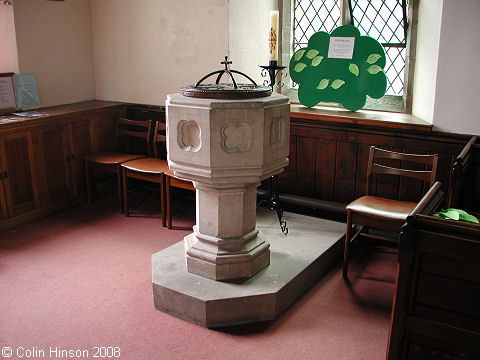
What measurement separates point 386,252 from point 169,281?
5.78ft

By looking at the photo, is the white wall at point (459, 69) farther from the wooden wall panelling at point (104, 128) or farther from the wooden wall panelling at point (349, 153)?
the wooden wall panelling at point (104, 128)

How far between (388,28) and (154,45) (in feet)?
6.90

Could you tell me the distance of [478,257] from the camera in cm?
198

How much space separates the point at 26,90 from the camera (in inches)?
177

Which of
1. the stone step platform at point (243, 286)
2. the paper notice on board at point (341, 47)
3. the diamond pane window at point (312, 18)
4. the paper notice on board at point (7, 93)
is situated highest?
the diamond pane window at point (312, 18)

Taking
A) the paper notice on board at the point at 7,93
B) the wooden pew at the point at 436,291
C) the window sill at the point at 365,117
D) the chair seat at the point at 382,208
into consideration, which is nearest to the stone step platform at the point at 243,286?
the chair seat at the point at 382,208

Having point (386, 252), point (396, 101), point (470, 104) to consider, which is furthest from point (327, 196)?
point (470, 104)

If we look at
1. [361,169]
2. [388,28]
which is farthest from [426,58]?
[361,169]

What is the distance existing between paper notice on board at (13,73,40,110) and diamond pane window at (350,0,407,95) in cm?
290

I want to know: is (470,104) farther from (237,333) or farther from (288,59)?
(237,333)

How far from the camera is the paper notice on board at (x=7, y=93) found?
14.1 ft

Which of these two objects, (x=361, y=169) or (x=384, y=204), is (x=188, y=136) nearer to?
(x=384, y=204)

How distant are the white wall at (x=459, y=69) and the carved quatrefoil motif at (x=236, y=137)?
1.54 metres

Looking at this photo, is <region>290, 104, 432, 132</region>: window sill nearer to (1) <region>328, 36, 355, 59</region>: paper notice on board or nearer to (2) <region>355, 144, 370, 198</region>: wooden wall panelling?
(2) <region>355, 144, 370, 198</region>: wooden wall panelling
